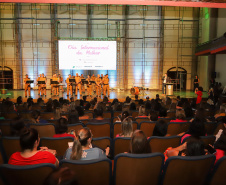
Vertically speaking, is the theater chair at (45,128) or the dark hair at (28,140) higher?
the dark hair at (28,140)

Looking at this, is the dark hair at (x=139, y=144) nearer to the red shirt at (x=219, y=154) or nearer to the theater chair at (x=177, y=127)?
the red shirt at (x=219, y=154)

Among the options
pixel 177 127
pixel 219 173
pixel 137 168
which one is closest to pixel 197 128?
pixel 219 173

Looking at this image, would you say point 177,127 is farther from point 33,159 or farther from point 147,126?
point 33,159

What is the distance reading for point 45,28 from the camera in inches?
723

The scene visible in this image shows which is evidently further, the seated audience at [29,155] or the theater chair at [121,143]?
the theater chair at [121,143]

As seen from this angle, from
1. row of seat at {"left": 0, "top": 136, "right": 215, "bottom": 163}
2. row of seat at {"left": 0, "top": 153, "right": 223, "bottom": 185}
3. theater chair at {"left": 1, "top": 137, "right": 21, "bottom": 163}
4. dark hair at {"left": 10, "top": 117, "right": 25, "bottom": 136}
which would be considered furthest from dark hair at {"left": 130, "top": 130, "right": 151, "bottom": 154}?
dark hair at {"left": 10, "top": 117, "right": 25, "bottom": 136}

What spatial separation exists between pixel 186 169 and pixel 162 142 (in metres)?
1.12

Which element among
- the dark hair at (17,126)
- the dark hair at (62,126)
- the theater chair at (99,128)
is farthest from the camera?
the theater chair at (99,128)

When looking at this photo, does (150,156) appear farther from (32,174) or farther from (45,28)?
(45,28)

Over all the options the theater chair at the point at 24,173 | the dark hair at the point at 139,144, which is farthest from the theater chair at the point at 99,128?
the theater chair at the point at 24,173

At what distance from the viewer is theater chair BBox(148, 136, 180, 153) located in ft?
10.1

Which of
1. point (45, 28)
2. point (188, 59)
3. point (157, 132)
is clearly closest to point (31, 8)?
point (45, 28)

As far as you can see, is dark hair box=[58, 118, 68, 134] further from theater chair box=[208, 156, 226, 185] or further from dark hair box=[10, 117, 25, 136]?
theater chair box=[208, 156, 226, 185]

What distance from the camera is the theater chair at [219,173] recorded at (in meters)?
2.02
